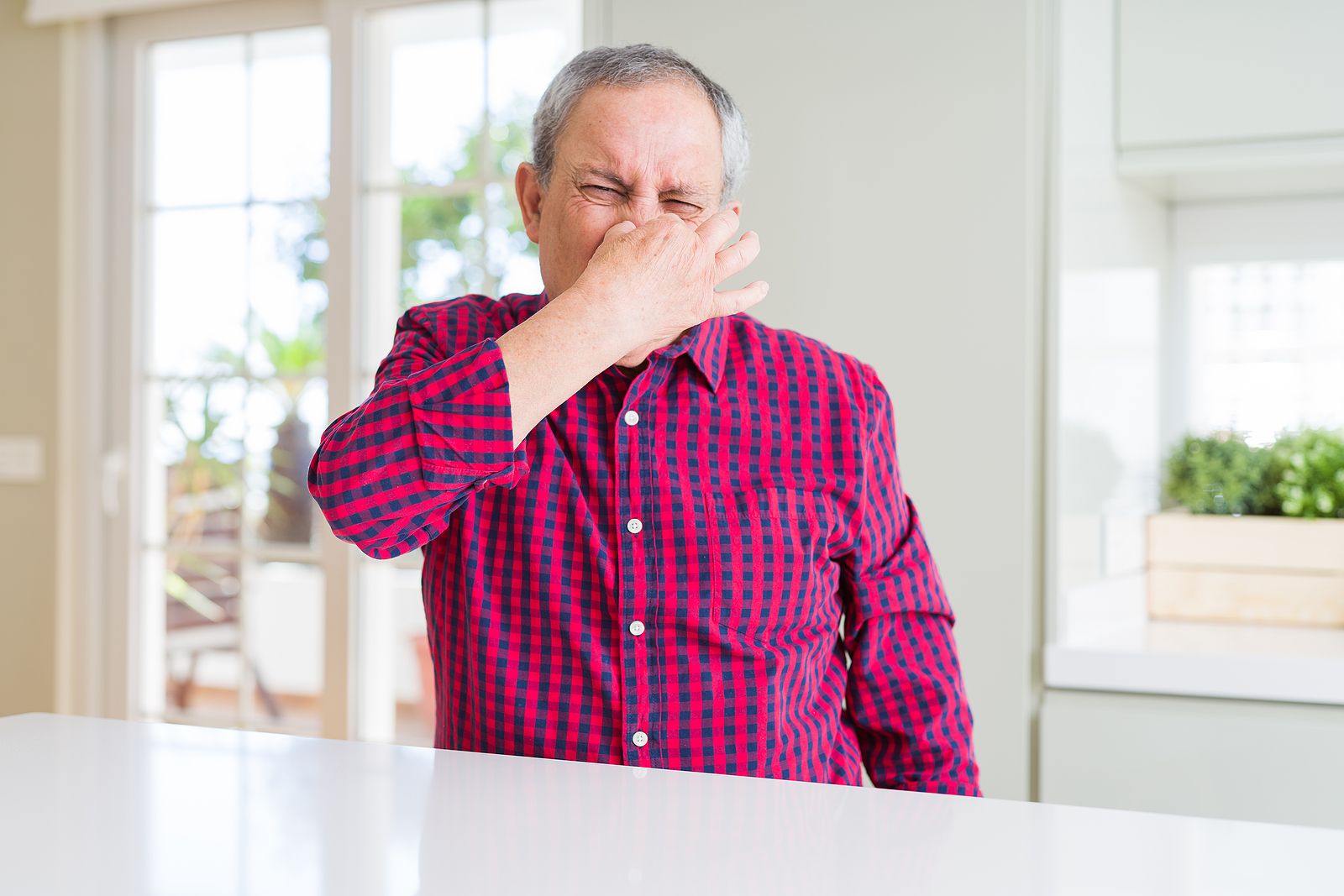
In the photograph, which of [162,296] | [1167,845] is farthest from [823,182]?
[162,296]

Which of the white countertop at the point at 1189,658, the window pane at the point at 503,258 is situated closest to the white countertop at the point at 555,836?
the white countertop at the point at 1189,658

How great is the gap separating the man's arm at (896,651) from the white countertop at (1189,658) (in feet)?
2.07

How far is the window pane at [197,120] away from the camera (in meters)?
3.04

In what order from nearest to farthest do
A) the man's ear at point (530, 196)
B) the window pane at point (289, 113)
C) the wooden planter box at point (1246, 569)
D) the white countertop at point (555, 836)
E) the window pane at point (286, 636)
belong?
the white countertop at point (555, 836)
the man's ear at point (530, 196)
the wooden planter box at point (1246, 569)
the window pane at point (289, 113)
the window pane at point (286, 636)

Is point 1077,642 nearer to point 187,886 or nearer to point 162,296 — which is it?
point 187,886

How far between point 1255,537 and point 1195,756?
496 mm

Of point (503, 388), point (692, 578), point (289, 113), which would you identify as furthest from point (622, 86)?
point (289, 113)

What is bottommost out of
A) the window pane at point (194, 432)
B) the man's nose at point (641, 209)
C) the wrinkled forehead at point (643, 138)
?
the window pane at point (194, 432)

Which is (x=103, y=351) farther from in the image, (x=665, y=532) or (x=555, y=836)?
(x=555, y=836)

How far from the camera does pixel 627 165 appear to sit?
1.04 meters

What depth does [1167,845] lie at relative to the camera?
655mm

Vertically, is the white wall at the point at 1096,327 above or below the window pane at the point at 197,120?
below

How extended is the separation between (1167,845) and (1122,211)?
163 centimetres

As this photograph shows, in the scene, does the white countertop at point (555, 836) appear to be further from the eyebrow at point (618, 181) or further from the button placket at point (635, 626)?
the eyebrow at point (618, 181)
